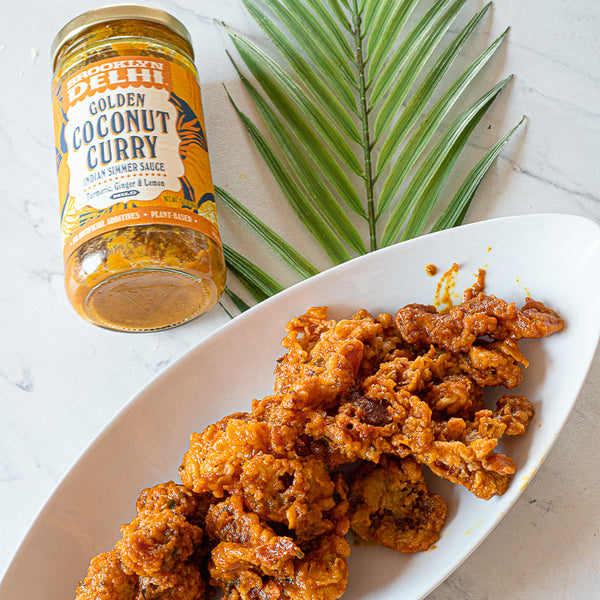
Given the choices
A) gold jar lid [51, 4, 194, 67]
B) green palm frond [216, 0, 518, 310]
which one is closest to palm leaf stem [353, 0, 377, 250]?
green palm frond [216, 0, 518, 310]

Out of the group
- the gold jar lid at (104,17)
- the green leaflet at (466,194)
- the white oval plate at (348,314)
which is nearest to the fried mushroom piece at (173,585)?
the white oval plate at (348,314)

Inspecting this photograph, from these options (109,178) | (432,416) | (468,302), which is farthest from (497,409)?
(109,178)

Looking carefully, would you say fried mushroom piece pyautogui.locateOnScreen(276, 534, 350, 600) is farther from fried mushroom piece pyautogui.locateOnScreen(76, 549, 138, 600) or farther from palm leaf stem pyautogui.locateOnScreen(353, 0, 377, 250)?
palm leaf stem pyautogui.locateOnScreen(353, 0, 377, 250)

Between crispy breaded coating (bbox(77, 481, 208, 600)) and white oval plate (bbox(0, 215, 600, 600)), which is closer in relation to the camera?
crispy breaded coating (bbox(77, 481, 208, 600))

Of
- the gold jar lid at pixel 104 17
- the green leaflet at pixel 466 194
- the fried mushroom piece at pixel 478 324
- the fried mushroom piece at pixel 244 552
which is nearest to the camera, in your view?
the fried mushroom piece at pixel 244 552

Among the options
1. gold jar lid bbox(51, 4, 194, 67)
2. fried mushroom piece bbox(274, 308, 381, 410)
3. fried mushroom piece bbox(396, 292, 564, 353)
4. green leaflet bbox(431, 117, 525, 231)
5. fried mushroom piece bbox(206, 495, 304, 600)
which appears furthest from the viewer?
green leaflet bbox(431, 117, 525, 231)

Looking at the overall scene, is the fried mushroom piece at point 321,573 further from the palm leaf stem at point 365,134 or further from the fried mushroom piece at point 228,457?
the palm leaf stem at point 365,134

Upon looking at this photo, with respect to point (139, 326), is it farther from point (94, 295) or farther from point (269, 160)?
point (269, 160)
